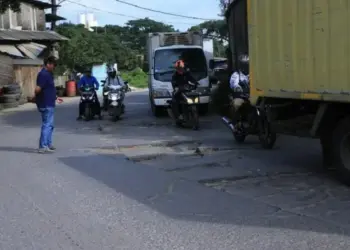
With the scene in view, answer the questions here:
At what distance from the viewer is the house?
104 feet

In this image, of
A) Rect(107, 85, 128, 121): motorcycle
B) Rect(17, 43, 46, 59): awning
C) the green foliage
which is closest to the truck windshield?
Rect(107, 85, 128, 121): motorcycle

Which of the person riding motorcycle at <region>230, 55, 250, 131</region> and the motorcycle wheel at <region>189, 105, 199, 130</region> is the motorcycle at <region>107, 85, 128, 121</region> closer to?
the motorcycle wheel at <region>189, 105, 199, 130</region>

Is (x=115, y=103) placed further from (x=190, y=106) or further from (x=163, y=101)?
(x=190, y=106)

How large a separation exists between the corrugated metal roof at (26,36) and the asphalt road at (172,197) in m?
21.4

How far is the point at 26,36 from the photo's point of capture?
115 feet

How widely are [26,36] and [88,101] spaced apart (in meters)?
17.9

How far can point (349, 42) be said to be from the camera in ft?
23.4

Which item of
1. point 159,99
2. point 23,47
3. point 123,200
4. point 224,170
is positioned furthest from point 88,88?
point 23,47

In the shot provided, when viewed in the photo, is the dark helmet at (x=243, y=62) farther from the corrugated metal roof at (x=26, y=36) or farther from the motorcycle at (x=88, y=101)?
the corrugated metal roof at (x=26, y=36)

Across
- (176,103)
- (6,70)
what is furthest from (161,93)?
(6,70)

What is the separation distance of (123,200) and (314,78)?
305 cm

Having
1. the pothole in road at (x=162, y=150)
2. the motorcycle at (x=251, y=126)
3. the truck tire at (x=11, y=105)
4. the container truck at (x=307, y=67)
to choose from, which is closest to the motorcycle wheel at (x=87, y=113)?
the pothole in road at (x=162, y=150)

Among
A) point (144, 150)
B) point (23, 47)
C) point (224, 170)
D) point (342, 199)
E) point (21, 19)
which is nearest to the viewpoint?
point (342, 199)

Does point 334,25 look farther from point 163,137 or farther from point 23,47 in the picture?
point 23,47
